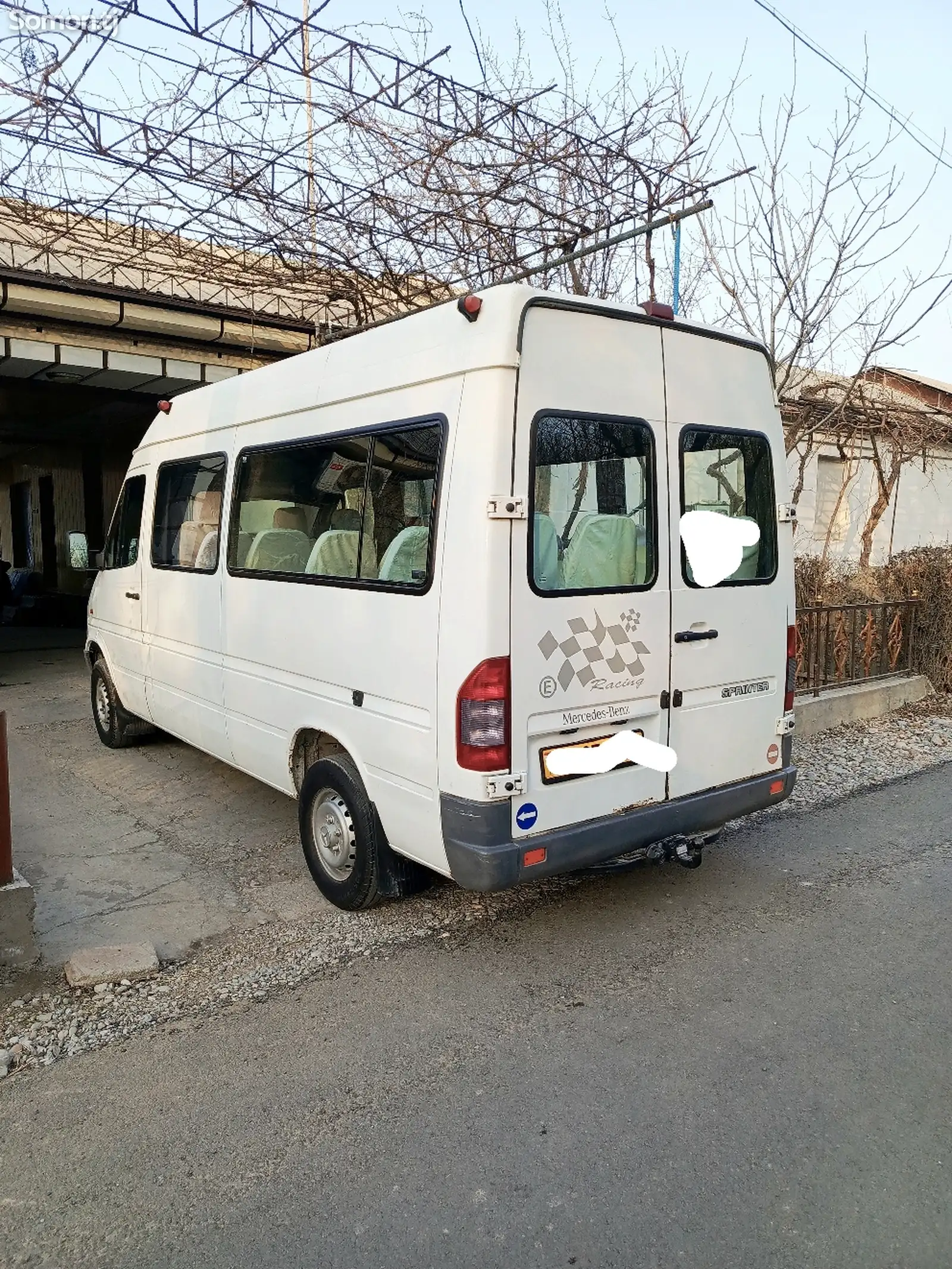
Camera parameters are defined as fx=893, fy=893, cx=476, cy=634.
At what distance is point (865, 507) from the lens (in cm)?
1559

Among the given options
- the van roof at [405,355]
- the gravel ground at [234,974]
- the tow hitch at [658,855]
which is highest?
the van roof at [405,355]

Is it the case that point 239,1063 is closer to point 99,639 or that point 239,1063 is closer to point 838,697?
point 99,639

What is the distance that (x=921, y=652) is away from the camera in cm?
907

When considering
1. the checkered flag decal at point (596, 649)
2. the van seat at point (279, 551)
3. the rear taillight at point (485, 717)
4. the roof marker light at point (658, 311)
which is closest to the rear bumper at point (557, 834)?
the rear taillight at point (485, 717)

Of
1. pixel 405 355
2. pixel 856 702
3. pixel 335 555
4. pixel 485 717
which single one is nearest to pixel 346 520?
pixel 335 555

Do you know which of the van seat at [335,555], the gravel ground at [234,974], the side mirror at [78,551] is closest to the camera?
the gravel ground at [234,974]

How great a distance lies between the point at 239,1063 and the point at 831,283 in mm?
9043

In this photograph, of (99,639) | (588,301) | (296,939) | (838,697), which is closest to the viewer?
(588,301)

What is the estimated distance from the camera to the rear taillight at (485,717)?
3.38 m

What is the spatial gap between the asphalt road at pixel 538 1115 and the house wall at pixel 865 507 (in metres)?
11.0

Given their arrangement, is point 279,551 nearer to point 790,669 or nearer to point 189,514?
point 189,514

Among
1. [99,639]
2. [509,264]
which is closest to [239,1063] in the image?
[99,639]

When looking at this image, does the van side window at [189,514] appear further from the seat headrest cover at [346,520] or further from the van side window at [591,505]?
the van side window at [591,505]

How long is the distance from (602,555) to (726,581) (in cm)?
77
